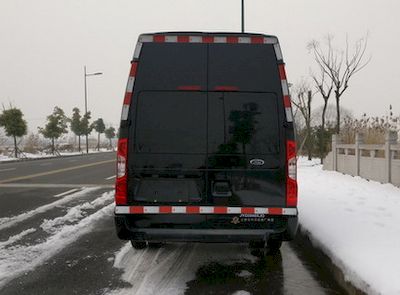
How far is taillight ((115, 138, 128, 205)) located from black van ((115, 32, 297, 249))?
0.01 meters

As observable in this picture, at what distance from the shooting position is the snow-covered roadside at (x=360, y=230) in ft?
13.8

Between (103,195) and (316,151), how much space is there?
21311 millimetres

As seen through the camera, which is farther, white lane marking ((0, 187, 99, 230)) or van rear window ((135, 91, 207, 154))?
white lane marking ((0, 187, 99, 230))

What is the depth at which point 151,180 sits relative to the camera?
462 centimetres

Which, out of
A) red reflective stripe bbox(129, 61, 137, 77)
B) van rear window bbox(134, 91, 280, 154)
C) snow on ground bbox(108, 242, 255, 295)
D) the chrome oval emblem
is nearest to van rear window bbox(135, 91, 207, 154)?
van rear window bbox(134, 91, 280, 154)

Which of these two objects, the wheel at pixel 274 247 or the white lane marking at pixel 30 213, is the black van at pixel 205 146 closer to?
the wheel at pixel 274 247

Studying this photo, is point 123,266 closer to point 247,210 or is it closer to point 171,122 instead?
point 247,210

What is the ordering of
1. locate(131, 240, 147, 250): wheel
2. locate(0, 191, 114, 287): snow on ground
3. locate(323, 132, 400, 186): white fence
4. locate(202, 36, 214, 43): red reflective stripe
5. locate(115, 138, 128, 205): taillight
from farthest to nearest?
locate(323, 132, 400, 186): white fence, locate(131, 240, 147, 250): wheel, locate(0, 191, 114, 287): snow on ground, locate(202, 36, 214, 43): red reflective stripe, locate(115, 138, 128, 205): taillight

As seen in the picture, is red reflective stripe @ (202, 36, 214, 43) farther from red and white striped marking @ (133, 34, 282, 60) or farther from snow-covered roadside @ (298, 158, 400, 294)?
snow-covered roadside @ (298, 158, 400, 294)

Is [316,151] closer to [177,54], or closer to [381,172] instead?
[381,172]

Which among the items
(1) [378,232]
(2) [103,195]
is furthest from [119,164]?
(2) [103,195]

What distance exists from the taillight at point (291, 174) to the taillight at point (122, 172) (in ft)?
5.60

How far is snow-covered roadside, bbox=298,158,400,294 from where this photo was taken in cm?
420

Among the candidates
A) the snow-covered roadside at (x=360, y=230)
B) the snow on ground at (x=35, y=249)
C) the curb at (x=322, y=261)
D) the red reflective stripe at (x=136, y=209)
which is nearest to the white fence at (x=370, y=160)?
the snow-covered roadside at (x=360, y=230)
